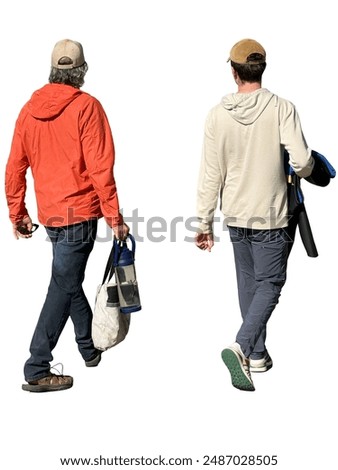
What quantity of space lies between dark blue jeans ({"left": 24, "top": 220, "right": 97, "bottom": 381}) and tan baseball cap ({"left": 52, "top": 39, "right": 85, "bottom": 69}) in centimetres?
113

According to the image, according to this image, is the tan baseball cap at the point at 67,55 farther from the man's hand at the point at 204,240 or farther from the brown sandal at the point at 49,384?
the brown sandal at the point at 49,384

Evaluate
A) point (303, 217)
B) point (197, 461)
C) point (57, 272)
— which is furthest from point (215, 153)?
point (197, 461)

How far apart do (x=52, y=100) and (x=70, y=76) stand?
0.22m

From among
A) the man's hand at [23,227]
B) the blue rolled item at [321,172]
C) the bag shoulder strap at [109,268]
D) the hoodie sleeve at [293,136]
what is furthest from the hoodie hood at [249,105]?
the man's hand at [23,227]

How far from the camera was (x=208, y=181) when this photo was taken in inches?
348

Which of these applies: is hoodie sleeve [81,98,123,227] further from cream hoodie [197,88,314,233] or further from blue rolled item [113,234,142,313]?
cream hoodie [197,88,314,233]

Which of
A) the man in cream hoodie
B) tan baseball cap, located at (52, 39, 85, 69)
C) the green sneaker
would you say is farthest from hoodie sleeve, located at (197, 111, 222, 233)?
tan baseball cap, located at (52, 39, 85, 69)

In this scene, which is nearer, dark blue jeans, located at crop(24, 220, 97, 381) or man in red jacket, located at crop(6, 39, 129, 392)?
man in red jacket, located at crop(6, 39, 129, 392)

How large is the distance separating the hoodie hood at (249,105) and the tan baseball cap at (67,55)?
1.13 m

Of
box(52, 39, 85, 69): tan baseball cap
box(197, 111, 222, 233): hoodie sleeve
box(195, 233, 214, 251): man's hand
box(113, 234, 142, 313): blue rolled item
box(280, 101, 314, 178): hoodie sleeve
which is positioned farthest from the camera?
box(195, 233, 214, 251): man's hand

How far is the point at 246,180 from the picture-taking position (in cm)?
870

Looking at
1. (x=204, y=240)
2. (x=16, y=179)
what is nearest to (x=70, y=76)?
(x=16, y=179)

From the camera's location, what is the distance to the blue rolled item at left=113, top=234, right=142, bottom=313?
8.88m

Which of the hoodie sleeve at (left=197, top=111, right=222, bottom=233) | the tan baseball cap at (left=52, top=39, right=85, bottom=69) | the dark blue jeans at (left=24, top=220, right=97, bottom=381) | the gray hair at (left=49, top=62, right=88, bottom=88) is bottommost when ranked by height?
the dark blue jeans at (left=24, top=220, right=97, bottom=381)
